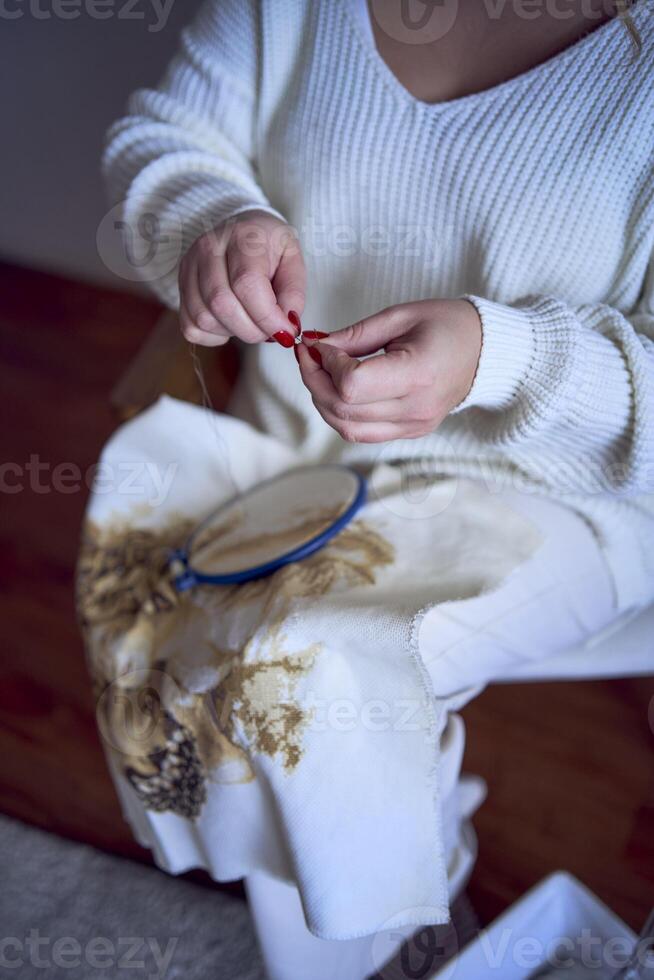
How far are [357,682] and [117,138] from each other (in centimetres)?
55

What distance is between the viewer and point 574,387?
2.08ft

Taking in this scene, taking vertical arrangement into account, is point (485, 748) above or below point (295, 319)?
below

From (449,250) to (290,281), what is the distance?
17 cm

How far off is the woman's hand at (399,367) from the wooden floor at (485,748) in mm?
668

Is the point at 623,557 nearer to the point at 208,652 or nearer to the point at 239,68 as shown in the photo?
the point at 208,652

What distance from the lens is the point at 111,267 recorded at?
1614 mm

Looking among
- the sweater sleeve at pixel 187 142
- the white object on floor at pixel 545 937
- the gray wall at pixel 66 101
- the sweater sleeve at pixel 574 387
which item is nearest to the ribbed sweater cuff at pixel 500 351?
the sweater sleeve at pixel 574 387

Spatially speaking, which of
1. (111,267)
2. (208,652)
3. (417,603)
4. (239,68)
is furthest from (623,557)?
(111,267)

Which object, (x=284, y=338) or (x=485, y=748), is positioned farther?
(x=485, y=748)

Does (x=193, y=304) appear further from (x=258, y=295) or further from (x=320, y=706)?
(x=320, y=706)

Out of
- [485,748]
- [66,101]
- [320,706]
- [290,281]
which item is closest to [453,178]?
[290,281]

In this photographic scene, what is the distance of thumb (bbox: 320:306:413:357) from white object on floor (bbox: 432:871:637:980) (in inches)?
23.1

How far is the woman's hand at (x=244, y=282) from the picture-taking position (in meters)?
0.64

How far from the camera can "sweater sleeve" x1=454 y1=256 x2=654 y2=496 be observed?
24.9 inches
